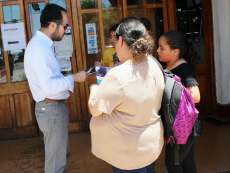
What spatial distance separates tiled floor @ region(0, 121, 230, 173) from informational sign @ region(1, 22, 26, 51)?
1.72 metres

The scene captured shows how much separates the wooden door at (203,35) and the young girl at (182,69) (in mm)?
2415

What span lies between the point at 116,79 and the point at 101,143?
52 centimetres

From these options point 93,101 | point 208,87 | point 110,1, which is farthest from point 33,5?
point 208,87

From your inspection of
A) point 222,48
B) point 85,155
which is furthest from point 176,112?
point 222,48

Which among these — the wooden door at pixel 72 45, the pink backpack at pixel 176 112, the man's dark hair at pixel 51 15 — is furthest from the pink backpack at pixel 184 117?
the wooden door at pixel 72 45

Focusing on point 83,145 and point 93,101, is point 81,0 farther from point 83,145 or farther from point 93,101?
point 93,101

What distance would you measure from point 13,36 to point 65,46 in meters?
0.91

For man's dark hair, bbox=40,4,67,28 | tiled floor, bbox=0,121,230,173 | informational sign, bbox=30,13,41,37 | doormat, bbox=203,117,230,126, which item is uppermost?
informational sign, bbox=30,13,41,37

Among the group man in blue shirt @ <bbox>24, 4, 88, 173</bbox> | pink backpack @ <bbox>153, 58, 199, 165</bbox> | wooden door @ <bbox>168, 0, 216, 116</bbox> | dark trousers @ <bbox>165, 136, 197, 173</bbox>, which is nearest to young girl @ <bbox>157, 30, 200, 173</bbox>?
dark trousers @ <bbox>165, 136, 197, 173</bbox>

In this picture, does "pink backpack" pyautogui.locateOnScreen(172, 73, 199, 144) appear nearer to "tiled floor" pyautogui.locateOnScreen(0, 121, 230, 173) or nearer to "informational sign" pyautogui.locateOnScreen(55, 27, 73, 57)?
"tiled floor" pyautogui.locateOnScreen(0, 121, 230, 173)

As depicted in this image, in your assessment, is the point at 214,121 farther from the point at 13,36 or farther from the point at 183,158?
the point at 13,36

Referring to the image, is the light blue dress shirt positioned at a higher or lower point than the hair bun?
lower

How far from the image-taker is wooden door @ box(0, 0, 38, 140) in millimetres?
4301

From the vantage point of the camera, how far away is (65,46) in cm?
446
